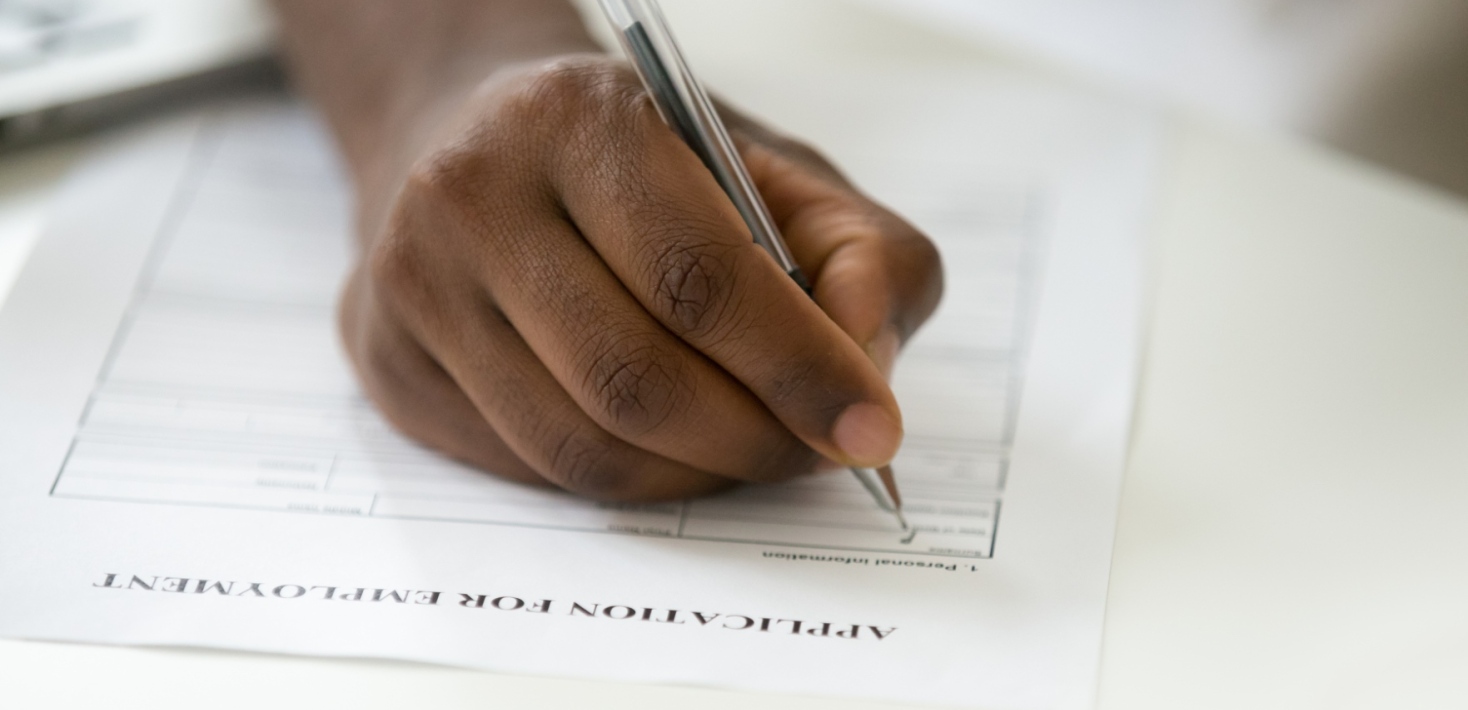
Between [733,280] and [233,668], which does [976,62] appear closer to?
[733,280]

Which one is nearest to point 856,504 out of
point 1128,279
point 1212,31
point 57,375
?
point 1128,279

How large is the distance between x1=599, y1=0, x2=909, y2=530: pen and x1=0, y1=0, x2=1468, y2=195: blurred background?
0.42 m

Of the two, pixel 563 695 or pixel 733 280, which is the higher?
pixel 733 280

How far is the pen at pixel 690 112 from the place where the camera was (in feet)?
1.55

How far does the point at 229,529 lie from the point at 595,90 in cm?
22

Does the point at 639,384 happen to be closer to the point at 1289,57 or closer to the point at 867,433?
the point at 867,433

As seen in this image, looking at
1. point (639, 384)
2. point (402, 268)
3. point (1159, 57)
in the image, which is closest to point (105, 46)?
point (402, 268)

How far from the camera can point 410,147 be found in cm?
64

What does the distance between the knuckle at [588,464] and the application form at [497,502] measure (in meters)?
0.02

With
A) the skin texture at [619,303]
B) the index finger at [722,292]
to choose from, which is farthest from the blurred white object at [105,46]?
the index finger at [722,292]

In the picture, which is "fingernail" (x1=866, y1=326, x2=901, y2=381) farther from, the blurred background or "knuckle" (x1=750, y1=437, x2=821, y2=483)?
the blurred background

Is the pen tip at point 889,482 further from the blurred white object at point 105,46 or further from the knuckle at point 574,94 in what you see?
the blurred white object at point 105,46

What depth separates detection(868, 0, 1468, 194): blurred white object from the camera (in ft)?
2.51

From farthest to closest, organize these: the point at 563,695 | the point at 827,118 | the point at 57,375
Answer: the point at 827,118, the point at 57,375, the point at 563,695
